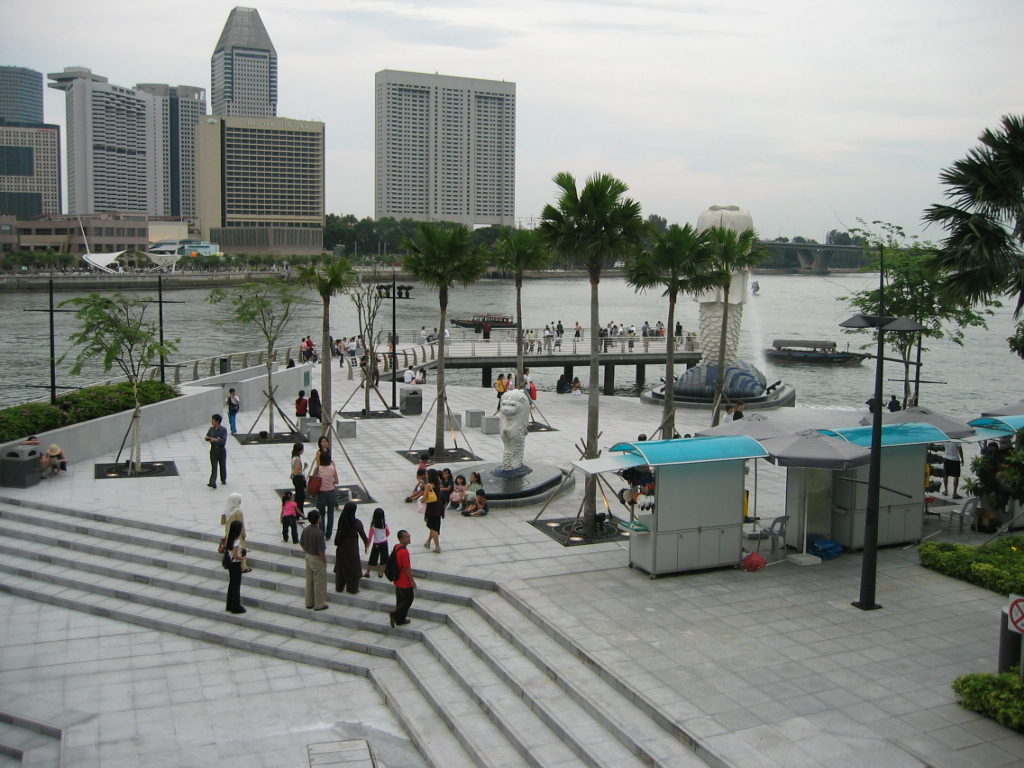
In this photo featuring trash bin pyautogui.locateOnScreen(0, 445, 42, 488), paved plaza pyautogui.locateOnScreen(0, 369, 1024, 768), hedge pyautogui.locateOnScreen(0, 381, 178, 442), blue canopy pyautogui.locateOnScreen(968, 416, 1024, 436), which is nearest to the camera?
paved plaza pyautogui.locateOnScreen(0, 369, 1024, 768)

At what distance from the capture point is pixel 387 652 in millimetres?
12281

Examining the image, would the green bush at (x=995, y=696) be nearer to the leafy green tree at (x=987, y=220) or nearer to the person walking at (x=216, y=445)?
the leafy green tree at (x=987, y=220)

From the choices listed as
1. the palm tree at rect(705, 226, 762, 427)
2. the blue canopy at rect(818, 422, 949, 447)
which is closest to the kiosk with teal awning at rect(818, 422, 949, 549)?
the blue canopy at rect(818, 422, 949, 447)

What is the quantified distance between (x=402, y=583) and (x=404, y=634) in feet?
2.33

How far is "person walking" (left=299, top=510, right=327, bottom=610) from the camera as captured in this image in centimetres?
1288

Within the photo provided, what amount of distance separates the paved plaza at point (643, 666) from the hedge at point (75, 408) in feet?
14.9

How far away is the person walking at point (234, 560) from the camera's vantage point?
42.8 ft

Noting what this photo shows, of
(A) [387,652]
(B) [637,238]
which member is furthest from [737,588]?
(B) [637,238]

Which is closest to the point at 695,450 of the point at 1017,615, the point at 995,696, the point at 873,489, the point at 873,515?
the point at 873,489

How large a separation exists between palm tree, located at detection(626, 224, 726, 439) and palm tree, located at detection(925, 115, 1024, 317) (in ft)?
32.6

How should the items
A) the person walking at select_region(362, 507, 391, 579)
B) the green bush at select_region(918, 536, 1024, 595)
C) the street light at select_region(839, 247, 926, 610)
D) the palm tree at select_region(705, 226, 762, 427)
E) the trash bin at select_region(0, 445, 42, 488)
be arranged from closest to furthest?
the street light at select_region(839, 247, 926, 610)
the green bush at select_region(918, 536, 1024, 595)
the person walking at select_region(362, 507, 391, 579)
the trash bin at select_region(0, 445, 42, 488)
the palm tree at select_region(705, 226, 762, 427)

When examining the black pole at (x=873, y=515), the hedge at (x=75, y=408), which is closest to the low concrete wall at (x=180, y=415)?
the hedge at (x=75, y=408)

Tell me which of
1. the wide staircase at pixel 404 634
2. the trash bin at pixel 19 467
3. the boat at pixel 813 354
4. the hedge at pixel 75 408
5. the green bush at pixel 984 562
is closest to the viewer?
the wide staircase at pixel 404 634

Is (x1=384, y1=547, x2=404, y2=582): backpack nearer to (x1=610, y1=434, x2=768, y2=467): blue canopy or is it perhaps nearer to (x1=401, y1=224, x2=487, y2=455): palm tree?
(x1=610, y1=434, x2=768, y2=467): blue canopy
